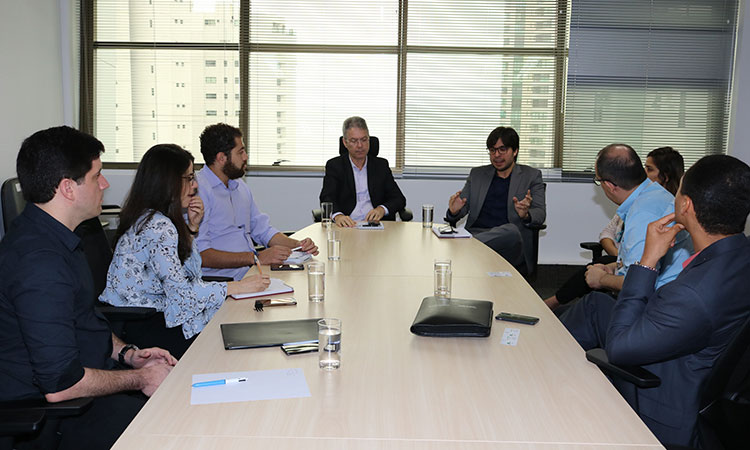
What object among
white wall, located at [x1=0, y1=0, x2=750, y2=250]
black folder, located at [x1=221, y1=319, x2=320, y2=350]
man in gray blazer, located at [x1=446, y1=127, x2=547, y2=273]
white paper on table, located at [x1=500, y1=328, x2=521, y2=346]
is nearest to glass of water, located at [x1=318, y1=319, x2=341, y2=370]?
black folder, located at [x1=221, y1=319, x2=320, y2=350]

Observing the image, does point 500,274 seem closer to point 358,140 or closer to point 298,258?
point 298,258

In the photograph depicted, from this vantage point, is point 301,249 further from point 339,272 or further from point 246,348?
point 246,348

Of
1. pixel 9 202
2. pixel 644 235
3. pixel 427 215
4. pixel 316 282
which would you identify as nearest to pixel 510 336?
pixel 316 282

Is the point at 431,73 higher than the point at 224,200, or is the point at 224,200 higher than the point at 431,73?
the point at 431,73

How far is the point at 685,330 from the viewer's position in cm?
173

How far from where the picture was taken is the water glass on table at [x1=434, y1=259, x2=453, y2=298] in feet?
8.00

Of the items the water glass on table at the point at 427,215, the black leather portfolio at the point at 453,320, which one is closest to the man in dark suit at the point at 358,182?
the water glass on table at the point at 427,215

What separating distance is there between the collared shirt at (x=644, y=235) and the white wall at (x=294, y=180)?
335 centimetres

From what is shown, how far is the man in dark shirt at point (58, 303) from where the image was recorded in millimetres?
1581

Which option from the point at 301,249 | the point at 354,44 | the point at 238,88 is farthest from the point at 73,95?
the point at 301,249

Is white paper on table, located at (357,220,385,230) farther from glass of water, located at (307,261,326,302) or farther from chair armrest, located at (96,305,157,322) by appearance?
chair armrest, located at (96,305,157,322)

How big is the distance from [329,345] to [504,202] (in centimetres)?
339

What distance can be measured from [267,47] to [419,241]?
126 inches

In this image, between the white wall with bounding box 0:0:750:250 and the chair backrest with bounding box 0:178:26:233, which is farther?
the white wall with bounding box 0:0:750:250
